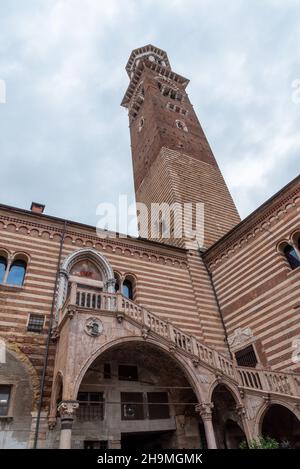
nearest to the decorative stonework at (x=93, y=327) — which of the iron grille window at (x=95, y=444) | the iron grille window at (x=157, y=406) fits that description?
the iron grille window at (x=95, y=444)

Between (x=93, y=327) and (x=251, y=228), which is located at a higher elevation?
(x=251, y=228)

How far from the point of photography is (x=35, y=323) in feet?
36.0

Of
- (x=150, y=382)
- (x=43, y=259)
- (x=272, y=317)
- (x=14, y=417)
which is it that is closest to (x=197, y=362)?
(x=150, y=382)

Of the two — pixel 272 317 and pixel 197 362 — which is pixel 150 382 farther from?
pixel 272 317

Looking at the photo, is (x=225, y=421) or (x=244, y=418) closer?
(x=244, y=418)

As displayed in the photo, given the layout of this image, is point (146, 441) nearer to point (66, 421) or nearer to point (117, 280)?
point (66, 421)

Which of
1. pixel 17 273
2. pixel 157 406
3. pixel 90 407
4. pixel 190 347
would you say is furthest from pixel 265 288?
pixel 17 273

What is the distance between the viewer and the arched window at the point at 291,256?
13.2 m

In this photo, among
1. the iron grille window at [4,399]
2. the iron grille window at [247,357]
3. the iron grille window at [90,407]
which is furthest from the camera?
the iron grille window at [247,357]

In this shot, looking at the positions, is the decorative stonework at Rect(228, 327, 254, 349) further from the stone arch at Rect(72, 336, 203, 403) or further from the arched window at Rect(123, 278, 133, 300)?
the arched window at Rect(123, 278, 133, 300)

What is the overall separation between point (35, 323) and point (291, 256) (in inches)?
423

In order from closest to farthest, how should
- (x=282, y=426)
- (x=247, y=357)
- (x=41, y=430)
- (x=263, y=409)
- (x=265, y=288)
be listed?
(x=41, y=430), (x=263, y=409), (x=282, y=426), (x=247, y=357), (x=265, y=288)

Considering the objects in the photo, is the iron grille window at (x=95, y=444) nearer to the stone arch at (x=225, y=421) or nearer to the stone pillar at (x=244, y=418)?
the stone arch at (x=225, y=421)

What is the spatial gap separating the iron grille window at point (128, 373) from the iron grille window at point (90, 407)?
1039 mm
